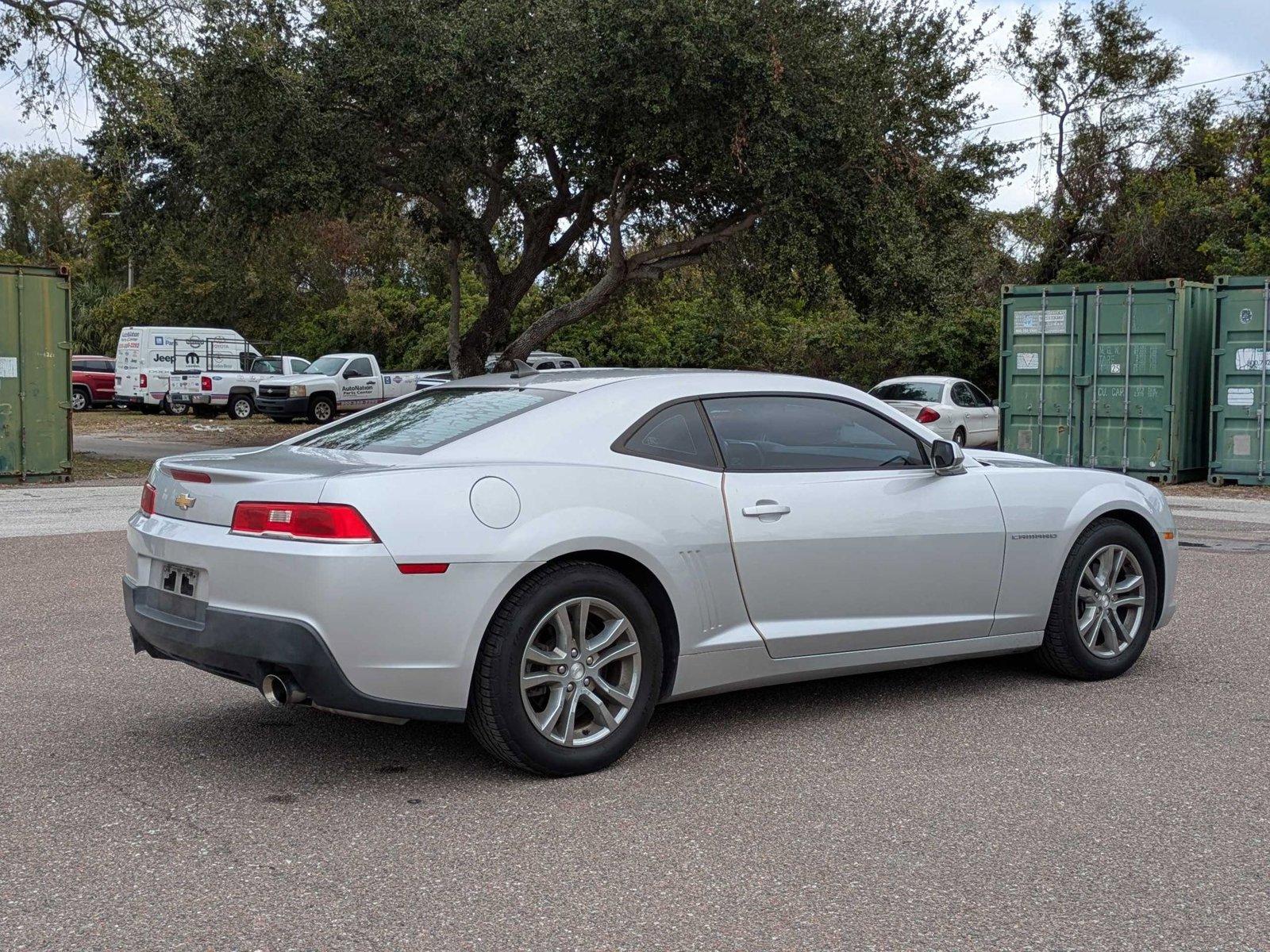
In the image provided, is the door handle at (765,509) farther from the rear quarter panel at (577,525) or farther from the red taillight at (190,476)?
the red taillight at (190,476)

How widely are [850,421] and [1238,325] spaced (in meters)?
14.6

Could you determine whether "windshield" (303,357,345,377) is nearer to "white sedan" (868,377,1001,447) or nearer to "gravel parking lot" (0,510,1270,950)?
"white sedan" (868,377,1001,447)

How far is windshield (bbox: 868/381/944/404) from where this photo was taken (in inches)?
986

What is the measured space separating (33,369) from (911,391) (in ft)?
49.6

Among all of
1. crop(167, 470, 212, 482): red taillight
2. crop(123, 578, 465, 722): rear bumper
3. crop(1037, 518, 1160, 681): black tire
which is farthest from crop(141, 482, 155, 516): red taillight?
crop(1037, 518, 1160, 681): black tire

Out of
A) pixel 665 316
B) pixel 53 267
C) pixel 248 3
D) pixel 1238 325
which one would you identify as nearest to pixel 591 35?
pixel 248 3

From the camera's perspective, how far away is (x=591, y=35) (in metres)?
21.8

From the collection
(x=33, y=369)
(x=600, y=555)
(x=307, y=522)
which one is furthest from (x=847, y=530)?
(x=33, y=369)

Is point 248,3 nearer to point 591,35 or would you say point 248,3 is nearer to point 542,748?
point 591,35

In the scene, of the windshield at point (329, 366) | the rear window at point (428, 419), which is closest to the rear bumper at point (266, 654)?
the rear window at point (428, 419)

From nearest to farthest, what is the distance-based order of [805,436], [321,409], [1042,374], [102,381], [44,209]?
[805,436] → [1042,374] → [321,409] → [102,381] → [44,209]

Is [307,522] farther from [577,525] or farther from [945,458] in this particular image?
[945,458]

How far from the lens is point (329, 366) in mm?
36031

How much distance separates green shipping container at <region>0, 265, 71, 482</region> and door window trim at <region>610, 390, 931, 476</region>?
549 inches
